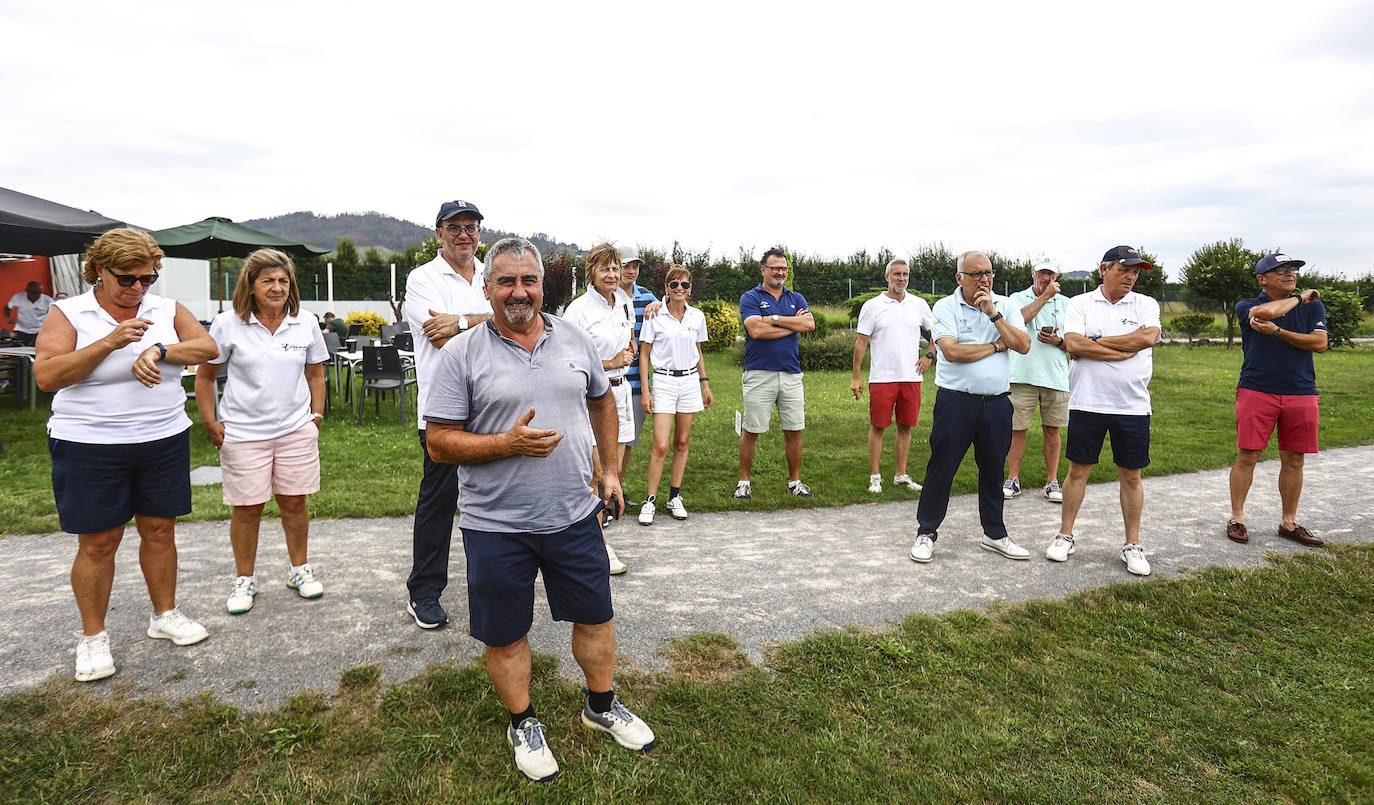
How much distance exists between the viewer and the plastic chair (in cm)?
1023

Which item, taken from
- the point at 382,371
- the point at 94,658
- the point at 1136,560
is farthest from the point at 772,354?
the point at 382,371

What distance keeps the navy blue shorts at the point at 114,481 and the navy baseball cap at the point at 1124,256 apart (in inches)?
208

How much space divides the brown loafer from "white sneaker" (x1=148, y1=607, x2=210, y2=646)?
260 inches

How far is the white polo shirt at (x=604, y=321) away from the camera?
16.4ft

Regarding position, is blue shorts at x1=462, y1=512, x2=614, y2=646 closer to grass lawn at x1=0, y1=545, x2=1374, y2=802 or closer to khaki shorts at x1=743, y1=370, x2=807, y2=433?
grass lawn at x1=0, y1=545, x2=1374, y2=802

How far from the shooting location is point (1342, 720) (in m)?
2.85

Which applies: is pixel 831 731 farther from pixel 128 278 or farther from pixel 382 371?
pixel 382 371

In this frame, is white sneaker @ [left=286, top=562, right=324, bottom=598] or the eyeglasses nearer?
the eyeglasses

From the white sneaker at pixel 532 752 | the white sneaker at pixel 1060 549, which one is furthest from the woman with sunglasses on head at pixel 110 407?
the white sneaker at pixel 1060 549

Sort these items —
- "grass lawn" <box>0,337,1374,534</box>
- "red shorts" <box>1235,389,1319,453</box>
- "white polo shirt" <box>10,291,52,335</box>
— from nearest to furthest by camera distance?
A: "red shorts" <box>1235,389,1319,453</box> → "grass lawn" <box>0,337,1374,534</box> → "white polo shirt" <box>10,291,52,335</box>

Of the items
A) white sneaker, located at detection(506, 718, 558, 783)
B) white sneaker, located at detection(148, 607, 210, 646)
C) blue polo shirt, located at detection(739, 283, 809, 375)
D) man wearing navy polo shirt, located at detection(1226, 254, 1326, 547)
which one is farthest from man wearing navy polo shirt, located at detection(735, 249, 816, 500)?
white sneaker, located at detection(148, 607, 210, 646)

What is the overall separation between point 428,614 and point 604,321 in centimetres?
224

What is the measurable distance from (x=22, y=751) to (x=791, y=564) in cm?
367

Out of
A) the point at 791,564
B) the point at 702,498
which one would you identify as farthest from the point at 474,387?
the point at 702,498
